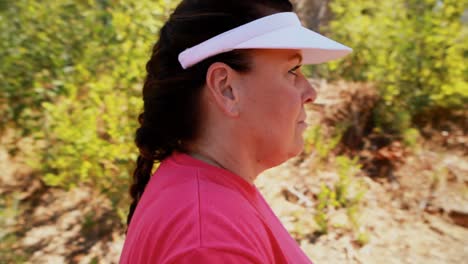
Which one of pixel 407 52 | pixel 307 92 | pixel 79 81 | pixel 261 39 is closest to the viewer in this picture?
pixel 261 39

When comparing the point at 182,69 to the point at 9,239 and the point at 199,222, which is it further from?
the point at 9,239

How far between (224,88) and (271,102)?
0.13m

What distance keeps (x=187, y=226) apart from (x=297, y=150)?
0.49 meters

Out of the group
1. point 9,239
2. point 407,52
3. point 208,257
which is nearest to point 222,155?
point 208,257

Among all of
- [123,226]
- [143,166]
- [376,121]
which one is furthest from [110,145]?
[376,121]

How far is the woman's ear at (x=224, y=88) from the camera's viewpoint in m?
1.01

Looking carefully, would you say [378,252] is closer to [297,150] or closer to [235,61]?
[297,150]

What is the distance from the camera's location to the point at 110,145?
2814 mm

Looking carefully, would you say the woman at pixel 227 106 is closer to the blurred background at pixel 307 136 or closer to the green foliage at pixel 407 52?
the blurred background at pixel 307 136

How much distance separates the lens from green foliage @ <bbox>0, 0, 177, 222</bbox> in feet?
9.41

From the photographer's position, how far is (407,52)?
170 inches

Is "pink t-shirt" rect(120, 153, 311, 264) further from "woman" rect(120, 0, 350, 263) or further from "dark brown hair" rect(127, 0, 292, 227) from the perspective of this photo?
"dark brown hair" rect(127, 0, 292, 227)

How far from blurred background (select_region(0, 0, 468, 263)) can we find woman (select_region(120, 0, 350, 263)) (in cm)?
177

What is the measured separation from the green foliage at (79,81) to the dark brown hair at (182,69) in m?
1.64
